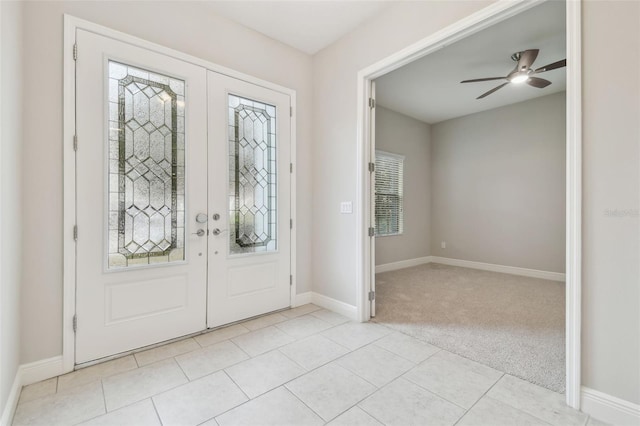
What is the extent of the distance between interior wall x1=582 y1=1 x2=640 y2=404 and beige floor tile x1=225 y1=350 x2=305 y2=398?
182cm

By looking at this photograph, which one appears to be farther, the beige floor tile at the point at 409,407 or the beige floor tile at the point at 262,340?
the beige floor tile at the point at 262,340

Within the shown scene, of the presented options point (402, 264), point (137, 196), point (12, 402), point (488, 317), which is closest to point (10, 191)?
point (137, 196)

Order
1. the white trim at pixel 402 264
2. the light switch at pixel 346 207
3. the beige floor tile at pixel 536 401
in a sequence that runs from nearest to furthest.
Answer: the beige floor tile at pixel 536 401 < the light switch at pixel 346 207 < the white trim at pixel 402 264

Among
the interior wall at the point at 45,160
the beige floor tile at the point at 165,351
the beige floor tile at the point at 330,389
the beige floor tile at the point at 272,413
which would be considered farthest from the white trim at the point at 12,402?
the beige floor tile at the point at 330,389

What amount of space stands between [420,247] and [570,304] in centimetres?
460

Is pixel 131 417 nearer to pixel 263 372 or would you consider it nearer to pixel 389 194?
pixel 263 372

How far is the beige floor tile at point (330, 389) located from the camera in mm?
1688

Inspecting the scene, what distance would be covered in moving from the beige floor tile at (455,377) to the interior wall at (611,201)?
561 mm

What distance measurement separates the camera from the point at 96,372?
2.05m

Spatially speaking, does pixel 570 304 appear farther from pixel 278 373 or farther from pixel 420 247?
pixel 420 247

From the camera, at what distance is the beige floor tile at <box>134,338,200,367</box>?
87.7 inches

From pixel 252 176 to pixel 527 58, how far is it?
11.1 ft

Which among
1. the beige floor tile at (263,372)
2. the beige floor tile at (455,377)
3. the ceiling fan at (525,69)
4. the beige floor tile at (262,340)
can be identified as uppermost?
the ceiling fan at (525,69)

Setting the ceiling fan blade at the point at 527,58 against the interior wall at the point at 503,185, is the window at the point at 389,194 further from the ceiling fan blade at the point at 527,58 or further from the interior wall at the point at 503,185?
the ceiling fan blade at the point at 527,58
